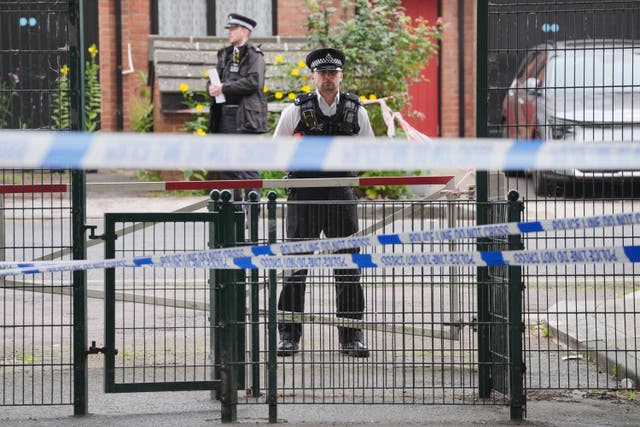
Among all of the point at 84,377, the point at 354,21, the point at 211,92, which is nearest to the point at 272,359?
the point at 84,377

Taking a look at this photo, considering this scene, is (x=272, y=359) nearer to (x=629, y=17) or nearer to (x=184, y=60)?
(x=629, y=17)

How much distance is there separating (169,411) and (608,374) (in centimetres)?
259

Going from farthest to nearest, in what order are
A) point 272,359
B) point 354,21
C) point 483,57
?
point 354,21
point 483,57
point 272,359

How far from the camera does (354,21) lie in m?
16.2

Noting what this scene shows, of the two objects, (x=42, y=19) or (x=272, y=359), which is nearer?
(x=272, y=359)

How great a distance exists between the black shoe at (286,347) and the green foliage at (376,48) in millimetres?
9489

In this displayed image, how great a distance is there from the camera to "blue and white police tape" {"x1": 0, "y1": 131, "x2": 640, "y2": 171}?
351 cm

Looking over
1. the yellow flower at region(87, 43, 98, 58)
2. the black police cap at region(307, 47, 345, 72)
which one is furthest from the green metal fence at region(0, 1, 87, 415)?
the yellow flower at region(87, 43, 98, 58)

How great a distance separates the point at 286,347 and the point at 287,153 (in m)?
2.88

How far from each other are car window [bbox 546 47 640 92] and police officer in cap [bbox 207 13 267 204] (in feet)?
19.4

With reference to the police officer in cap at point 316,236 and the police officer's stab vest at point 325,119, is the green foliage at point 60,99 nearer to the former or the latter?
the police officer in cap at point 316,236

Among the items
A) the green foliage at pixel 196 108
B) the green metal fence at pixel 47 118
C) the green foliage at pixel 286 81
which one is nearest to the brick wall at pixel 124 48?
the green foliage at pixel 196 108

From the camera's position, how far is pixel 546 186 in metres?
6.64

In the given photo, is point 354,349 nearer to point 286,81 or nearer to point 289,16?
point 286,81
